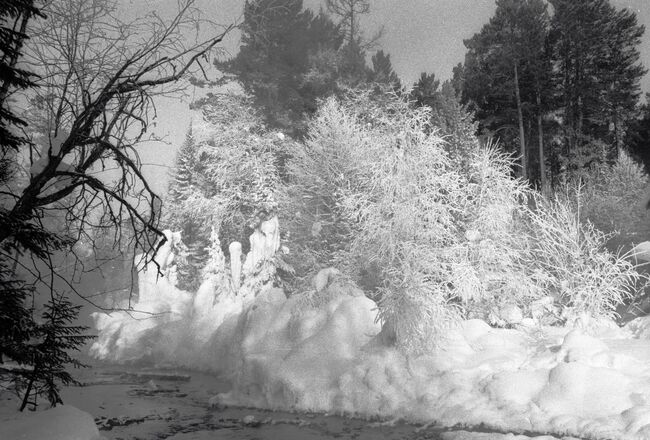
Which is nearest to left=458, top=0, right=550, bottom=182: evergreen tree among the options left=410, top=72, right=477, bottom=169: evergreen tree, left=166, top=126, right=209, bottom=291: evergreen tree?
left=410, top=72, right=477, bottom=169: evergreen tree

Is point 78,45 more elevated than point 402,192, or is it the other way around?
point 402,192

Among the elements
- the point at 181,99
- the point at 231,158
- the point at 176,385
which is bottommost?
the point at 176,385

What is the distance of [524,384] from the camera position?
10570 mm

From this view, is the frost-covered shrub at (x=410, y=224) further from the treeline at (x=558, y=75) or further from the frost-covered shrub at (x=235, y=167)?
the treeline at (x=558, y=75)

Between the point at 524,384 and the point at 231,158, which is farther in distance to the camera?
the point at 231,158

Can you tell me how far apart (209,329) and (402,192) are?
10713 millimetres

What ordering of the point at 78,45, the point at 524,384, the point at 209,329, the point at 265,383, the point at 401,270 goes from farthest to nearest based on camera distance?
the point at 209,329 < the point at 401,270 < the point at 265,383 < the point at 524,384 < the point at 78,45

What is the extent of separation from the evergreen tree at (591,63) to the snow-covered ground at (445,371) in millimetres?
19359

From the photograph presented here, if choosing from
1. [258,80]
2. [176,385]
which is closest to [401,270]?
[176,385]

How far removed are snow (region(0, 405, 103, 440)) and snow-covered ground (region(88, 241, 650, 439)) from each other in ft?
24.9

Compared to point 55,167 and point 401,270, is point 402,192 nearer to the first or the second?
point 401,270

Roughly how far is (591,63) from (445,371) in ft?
89.8

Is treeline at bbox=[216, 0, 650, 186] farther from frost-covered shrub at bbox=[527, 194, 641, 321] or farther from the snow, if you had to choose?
the snow

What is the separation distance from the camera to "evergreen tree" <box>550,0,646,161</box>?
98.6ft
